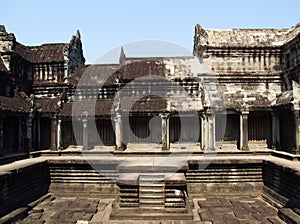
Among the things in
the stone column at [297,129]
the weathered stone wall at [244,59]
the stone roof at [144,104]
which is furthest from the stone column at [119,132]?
the stone column at [297,129]

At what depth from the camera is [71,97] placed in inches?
610

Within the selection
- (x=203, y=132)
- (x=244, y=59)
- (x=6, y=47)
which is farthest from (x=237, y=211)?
(x=6, y=47)

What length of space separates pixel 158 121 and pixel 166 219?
7.14 metres

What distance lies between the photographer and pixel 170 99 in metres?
14.4

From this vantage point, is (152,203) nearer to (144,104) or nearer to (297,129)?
(144,104)

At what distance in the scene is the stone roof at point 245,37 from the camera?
1547 centimetres

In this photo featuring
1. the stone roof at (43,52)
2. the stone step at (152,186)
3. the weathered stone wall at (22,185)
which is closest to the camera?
the stone step at (152,186)

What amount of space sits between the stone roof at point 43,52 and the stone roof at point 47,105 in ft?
8.09

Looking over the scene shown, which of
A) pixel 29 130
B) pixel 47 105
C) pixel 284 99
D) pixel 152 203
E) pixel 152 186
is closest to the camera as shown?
pixel 152 203

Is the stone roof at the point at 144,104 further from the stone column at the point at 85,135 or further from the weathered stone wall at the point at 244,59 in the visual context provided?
the weathered stone wall at the point at 244,59

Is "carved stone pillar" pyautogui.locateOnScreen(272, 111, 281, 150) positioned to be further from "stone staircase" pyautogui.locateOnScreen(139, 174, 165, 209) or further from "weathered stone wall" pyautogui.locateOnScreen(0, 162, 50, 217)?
"weathered stone wall" pyautogui.locateOnScreen(0, 162, 50, 217)

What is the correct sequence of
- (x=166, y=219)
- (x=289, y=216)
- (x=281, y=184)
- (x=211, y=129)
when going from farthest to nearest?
(x=211, y=129) < (x=281, y=184) < (x=166, y=219) < (x=289, y=216)

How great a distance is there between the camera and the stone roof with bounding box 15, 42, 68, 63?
16.6 m

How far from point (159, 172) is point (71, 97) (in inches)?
333
